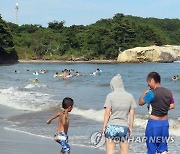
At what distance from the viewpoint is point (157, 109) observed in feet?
20.7

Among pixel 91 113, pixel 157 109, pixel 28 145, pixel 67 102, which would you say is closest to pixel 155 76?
pixel 157 109

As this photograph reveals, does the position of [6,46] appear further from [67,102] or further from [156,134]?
[156,134]

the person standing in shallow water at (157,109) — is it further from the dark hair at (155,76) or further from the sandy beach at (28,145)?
the sandy beach at (28,145)

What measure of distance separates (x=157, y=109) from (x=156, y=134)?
358 mm

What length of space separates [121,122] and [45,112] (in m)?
10.7

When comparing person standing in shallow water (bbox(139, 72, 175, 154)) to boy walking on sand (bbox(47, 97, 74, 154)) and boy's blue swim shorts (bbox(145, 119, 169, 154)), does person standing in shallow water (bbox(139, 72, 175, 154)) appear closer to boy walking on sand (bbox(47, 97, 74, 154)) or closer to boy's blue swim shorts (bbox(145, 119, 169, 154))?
boy's blue swim shorts (bbox(145, 119, 169, 154))

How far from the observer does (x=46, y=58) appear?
309ft

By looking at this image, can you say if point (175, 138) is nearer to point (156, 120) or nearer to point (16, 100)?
point (156, 120)

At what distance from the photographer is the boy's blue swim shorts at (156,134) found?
20.8 feet

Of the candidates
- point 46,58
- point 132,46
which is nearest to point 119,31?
point 132,46

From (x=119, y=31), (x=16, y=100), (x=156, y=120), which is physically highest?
(x=119, y=31)

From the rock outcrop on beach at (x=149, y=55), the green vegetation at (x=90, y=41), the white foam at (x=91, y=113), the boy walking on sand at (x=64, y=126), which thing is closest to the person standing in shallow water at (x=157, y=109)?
the boy walking on sand at (x=64, y=126)

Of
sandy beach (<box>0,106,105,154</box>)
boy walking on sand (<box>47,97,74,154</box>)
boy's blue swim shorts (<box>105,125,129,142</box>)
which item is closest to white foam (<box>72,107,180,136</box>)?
sandy beach (<box>0,106,105,154</box>)

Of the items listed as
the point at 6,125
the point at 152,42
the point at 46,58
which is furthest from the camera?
the point at 152,42
